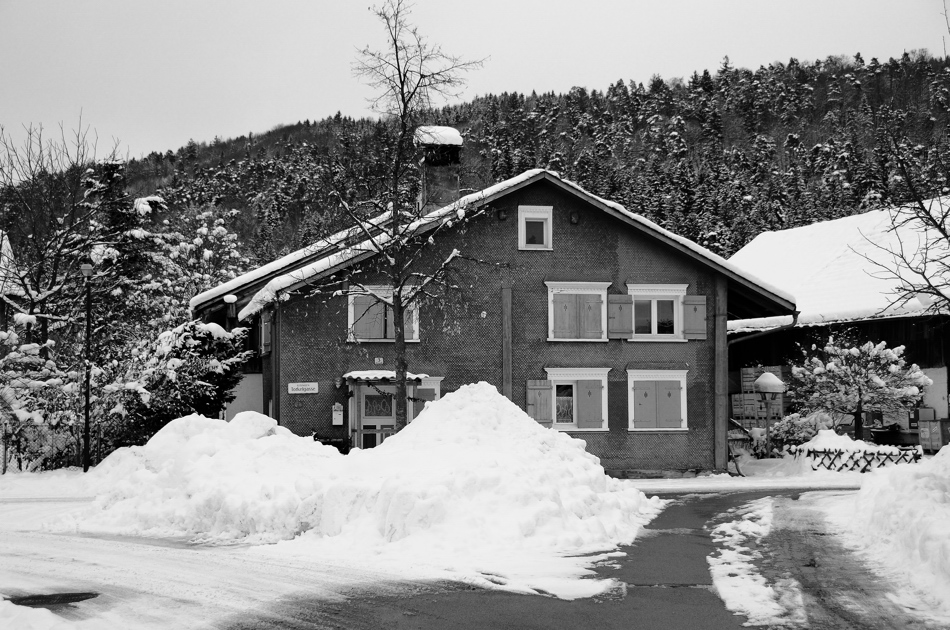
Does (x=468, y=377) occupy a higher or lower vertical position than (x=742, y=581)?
higher

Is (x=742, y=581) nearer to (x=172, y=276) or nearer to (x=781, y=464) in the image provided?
(x=781, y=464)

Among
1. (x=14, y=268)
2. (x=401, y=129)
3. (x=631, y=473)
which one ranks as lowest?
(x=631, y=473)

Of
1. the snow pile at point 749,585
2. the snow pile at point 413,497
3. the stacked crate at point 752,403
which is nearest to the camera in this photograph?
the snow pile at point 749,585

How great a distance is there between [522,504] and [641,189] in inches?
2857

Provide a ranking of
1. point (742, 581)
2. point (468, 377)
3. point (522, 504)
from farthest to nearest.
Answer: point (468, 377)
point (522, 504)
point (742, 581)

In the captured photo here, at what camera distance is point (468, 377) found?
26.2 metres

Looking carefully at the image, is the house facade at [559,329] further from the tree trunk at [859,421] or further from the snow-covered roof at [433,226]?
the tree trunk at [859,421]

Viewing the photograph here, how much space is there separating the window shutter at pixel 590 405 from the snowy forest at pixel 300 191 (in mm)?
6272

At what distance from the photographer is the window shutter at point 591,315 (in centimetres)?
2692

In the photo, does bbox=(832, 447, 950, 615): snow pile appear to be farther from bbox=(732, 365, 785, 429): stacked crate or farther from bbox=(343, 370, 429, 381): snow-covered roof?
bbox=(732, 365, 785, 429): stacked crate

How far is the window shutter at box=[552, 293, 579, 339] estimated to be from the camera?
2684cm

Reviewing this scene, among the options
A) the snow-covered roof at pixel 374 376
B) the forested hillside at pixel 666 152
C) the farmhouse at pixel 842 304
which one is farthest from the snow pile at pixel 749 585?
the farmhouse at pixel 842 304

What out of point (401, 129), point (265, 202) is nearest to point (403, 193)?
point (401, 129)

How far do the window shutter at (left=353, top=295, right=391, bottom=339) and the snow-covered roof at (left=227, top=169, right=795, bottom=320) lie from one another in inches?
53.0
